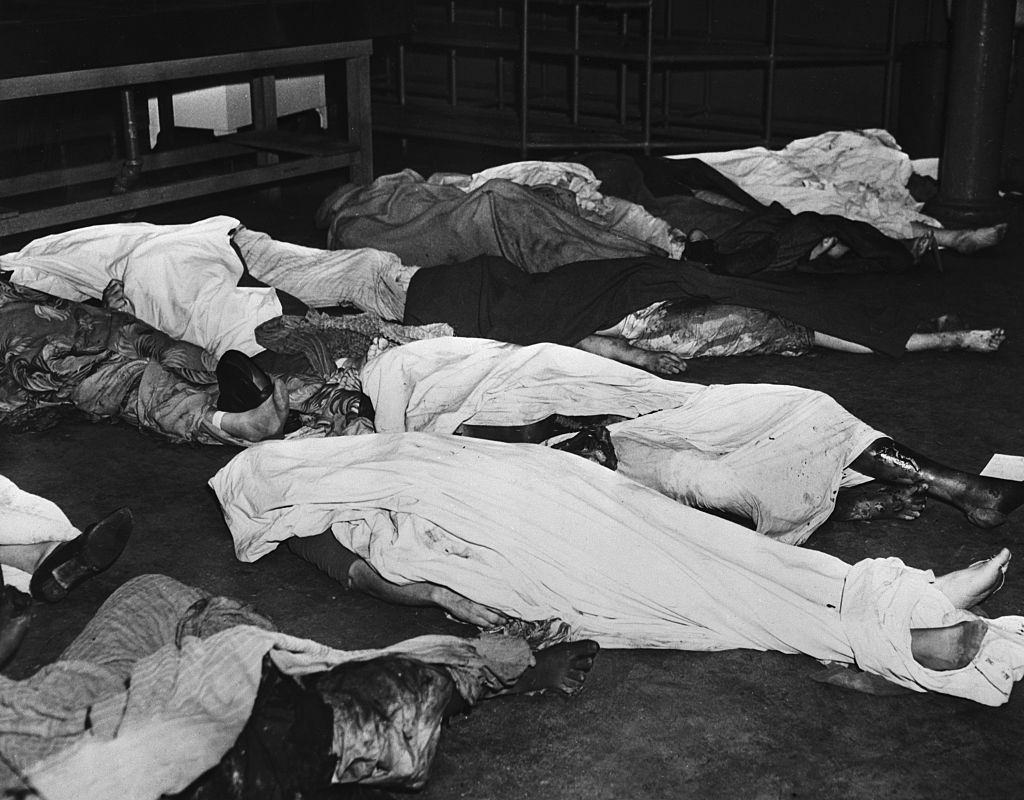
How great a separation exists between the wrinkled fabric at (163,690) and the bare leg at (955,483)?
1200 mm

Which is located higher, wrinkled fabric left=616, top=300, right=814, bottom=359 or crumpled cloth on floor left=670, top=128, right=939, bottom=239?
crumpled cloth on floor left=670, top=128, right=939, bottom=239

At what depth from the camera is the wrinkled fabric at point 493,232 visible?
510 centimetres

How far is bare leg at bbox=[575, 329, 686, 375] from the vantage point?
14.3ft

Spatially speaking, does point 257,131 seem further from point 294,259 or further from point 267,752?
point 267,752

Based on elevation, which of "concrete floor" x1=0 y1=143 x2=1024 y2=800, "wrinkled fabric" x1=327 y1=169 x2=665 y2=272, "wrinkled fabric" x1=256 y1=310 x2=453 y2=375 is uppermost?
"wrinkled fabric" x1=327 y1=169 x2=665 y2=272

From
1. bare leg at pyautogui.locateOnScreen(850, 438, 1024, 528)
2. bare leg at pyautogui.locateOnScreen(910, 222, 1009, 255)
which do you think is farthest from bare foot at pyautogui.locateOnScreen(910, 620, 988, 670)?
bare leg at pyautogui.locateOnScreen(910, 222, 1009, 255)

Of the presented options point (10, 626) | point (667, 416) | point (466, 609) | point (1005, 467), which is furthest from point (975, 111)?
point (10, 626)

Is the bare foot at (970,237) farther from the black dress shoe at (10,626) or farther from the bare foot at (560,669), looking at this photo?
the black dress shoe at (10,626)

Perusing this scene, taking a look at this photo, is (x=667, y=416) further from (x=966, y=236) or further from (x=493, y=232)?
(x=966, y=236)

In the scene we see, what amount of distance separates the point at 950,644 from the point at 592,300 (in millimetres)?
2290

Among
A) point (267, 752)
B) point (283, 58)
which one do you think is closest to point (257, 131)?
point (283, 58)

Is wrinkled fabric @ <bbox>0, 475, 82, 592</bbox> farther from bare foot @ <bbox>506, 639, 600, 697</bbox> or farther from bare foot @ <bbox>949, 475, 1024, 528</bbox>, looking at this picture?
bare foot @ <bbox>949, 475, 1024, 528</bbox>

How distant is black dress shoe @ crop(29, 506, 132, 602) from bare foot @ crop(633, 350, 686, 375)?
195 cm

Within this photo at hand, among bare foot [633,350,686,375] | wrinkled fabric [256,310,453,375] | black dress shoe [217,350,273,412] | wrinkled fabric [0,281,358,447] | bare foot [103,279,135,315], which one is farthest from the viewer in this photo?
bare foot [103,279,135,315]
